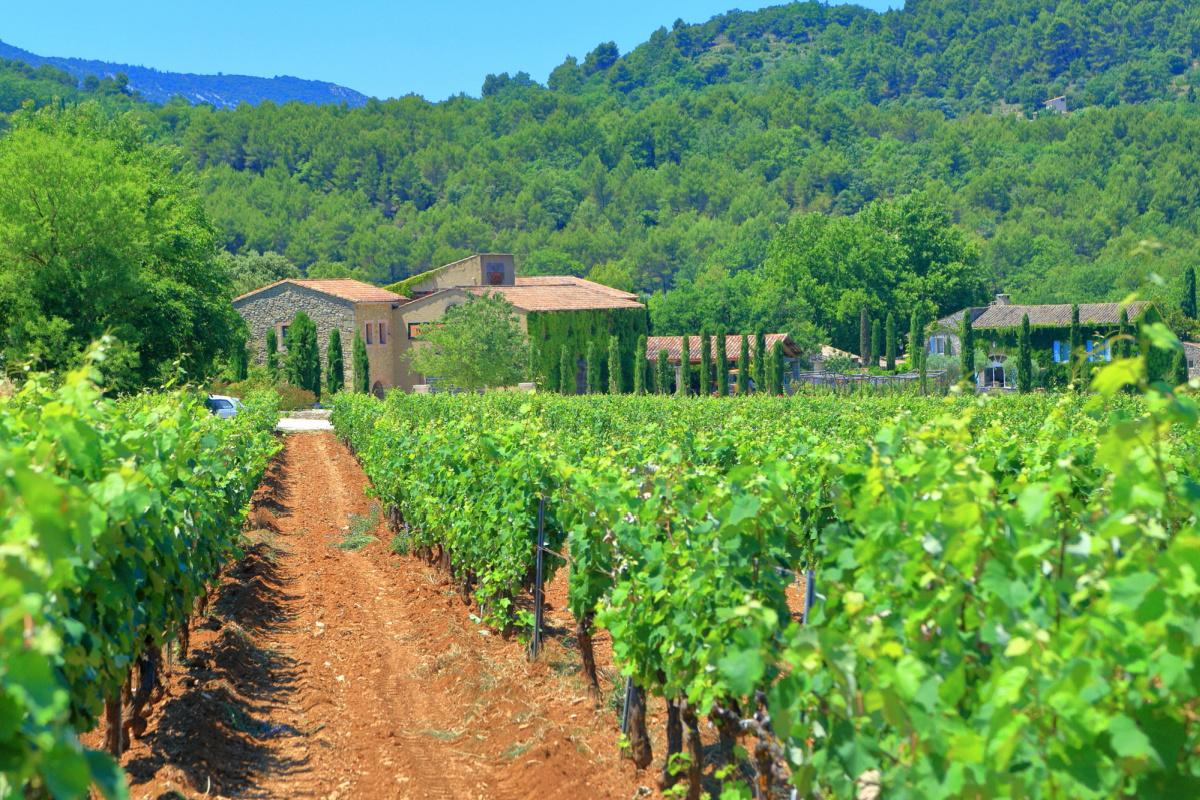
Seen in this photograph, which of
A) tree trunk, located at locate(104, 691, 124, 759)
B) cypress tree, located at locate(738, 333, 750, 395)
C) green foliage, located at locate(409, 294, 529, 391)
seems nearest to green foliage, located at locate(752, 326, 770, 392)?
cypress tree, located at locate(738, 333, 750, 395)

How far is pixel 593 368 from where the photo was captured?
5406 centimetres

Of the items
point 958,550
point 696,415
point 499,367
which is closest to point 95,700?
point 958,550

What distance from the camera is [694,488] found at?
17.5ft

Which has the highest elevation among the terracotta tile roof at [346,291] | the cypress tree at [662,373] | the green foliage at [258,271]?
the green foliage at [258,271]

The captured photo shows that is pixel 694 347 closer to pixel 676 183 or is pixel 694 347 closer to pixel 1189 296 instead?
pixel 1189 296

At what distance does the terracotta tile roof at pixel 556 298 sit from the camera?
54688 mm

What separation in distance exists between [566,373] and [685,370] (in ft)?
21.3

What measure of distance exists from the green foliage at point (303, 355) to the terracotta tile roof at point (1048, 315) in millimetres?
40937

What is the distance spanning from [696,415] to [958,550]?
18.8 metres

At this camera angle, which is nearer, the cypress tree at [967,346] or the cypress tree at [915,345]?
the cypress tree at [967,346]

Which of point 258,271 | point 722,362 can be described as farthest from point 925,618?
point 258,271

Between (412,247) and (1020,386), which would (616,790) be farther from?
(412,247)

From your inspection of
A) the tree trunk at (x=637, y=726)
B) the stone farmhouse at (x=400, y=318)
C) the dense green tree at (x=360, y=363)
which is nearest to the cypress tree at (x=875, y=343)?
the stone farmhouse at (x=400, y=318)

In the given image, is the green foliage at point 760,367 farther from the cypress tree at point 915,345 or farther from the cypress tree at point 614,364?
the cypress tree at point 915,345
